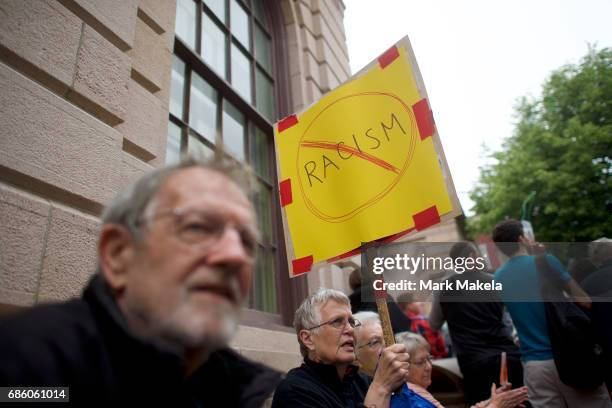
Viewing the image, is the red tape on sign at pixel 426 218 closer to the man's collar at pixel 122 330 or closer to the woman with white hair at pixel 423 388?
the woman with white hair at pixel 423 388

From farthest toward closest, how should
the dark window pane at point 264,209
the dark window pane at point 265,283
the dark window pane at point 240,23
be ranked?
the dark window pane at point 240,23 < the dark window pane at point 264,209 < the dark window pane at point 265,283

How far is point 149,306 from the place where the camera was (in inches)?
39.9

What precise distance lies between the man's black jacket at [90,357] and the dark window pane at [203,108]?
285cm

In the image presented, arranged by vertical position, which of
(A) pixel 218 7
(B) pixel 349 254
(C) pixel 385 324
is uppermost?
(A) pixel 218 7

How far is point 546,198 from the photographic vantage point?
14133 millimetres

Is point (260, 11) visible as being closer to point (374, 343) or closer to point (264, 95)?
point (264, 95)

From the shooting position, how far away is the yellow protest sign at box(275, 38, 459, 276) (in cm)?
227

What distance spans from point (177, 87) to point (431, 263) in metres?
2.72

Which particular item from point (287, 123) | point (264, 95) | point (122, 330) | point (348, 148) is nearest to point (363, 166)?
point (348, 148)

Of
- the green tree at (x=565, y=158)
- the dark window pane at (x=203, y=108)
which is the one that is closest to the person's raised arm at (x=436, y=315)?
the dark window pane at (x=203, y=108)

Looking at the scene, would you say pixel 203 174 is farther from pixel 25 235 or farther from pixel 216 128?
pixel 216 128

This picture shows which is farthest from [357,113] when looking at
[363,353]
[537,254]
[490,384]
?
[490,384]

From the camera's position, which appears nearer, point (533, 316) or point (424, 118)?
point (424, 118)

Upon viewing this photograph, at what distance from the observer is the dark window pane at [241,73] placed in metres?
4.69
